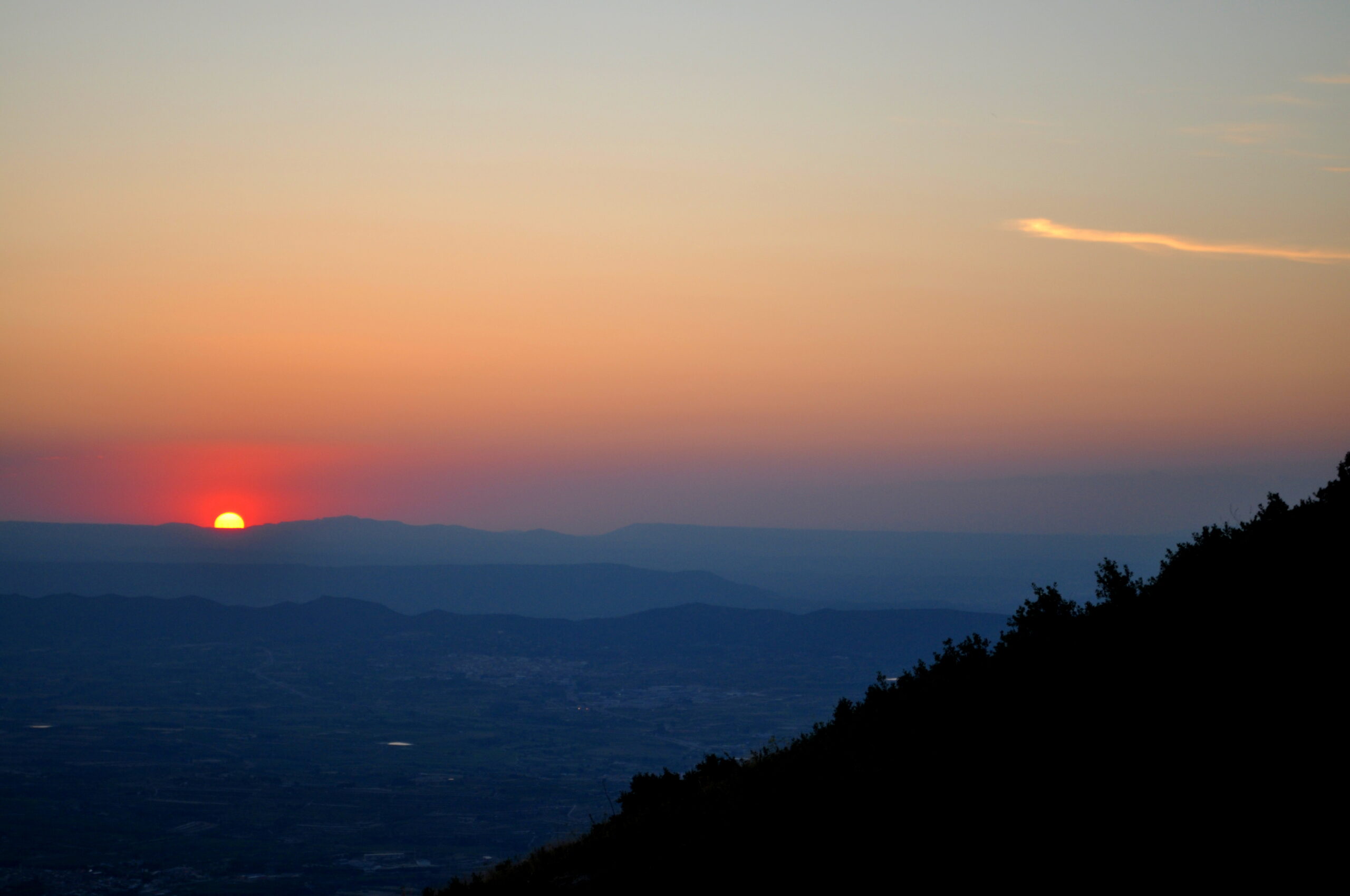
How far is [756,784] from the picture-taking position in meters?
14.7

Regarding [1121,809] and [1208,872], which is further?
[1121,809]

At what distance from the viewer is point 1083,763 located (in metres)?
9.98

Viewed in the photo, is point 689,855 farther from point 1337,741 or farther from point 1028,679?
point 1337,741

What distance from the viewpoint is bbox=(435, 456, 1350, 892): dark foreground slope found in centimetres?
854

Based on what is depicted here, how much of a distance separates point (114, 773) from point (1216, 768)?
213208 millimetres

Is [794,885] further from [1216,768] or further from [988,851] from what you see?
[1216,768]

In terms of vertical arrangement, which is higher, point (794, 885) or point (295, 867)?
point (794, 885)

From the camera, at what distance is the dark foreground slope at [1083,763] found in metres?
8.54

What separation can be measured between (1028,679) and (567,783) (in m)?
183

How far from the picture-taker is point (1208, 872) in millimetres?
7941

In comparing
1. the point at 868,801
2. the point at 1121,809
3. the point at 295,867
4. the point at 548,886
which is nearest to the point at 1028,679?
the point at 868,801

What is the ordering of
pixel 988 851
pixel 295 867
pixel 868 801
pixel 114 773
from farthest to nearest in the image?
pixel 114 773 < pixel 295 867 < pixel 868 801 < pixel 988 851

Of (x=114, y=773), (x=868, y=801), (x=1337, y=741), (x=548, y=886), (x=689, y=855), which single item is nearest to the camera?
(x=1337, y=741)

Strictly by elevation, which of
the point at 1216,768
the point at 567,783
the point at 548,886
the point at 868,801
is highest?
the point at 1216,768
